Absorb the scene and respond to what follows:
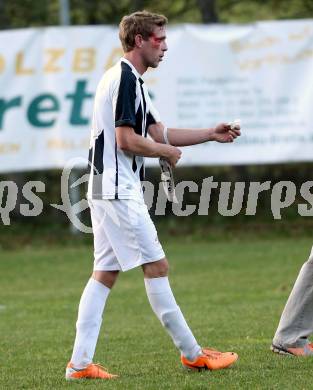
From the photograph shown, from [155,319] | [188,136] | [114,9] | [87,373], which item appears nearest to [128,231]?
[188,136]

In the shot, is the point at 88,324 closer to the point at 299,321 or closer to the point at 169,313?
the point at 169,313

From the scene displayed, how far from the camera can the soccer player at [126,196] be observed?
260 inches

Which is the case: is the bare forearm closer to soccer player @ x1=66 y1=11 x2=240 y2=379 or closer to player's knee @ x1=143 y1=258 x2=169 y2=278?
soccer player @ x1=66 y1=11 x2=240 y2=379

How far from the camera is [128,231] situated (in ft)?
21.8

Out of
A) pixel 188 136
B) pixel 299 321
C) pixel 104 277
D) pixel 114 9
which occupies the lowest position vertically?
pixel 114 9

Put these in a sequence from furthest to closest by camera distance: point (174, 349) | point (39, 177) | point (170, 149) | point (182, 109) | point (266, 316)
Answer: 1. point (39, 177)
2. point (182, 109)
3. point (266, 316)
4. point (174, 349)
5. point (170, 149)

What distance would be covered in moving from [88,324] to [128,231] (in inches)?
25.9

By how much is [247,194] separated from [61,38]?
5.32m

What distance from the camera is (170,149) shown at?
22.0ft

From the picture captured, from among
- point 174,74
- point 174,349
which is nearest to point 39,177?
point 174,74

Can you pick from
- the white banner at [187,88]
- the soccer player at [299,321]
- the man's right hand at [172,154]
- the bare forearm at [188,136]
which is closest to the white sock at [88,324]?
the man's right hand at [172,154]

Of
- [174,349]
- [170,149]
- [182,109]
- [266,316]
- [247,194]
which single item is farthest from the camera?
[247,194]

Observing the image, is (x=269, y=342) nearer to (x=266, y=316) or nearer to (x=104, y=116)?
(x=266, y=316)

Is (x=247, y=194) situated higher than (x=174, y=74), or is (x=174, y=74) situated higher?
(x=174, y=74)
